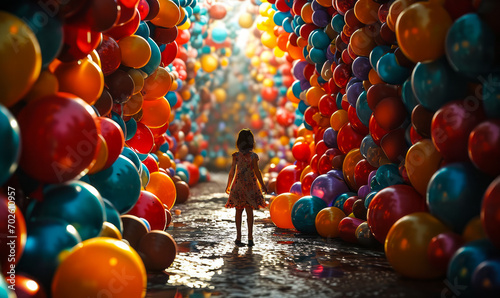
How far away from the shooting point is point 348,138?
21.7 feet

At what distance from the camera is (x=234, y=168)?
612 centimetres

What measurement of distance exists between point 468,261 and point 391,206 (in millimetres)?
1280

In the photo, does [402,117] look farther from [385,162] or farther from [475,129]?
[475,129]

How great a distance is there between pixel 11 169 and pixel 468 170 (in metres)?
2.88

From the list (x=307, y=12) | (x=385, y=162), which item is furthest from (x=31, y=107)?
(x=307, y=12)

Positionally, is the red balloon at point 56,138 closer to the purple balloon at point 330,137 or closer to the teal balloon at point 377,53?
the teal balloon at point 377,53

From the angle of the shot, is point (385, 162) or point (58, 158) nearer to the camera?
point (58, 158)

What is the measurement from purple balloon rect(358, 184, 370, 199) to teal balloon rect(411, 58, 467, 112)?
1882mm

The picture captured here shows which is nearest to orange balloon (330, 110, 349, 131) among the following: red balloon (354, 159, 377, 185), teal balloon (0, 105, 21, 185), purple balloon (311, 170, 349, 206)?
purple balloon (311, 170, 349, 206)

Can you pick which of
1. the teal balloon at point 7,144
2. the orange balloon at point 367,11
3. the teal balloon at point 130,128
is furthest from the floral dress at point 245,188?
the teal balloon at point 7,144

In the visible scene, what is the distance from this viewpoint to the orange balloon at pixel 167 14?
247 inches

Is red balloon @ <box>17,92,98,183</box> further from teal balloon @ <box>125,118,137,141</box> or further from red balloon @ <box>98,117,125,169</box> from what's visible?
teal balloon @ <box>125,118,137,141</box>

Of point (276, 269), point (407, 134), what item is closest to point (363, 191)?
point (407, 134)

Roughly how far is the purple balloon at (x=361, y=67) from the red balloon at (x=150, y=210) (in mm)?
2608
